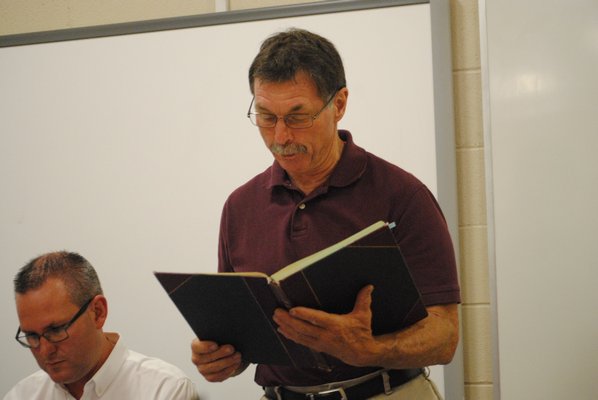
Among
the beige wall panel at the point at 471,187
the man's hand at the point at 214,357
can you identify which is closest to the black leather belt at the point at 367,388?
the man's hand at the point at 214,357

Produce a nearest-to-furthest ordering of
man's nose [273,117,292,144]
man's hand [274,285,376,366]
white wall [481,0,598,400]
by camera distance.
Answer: man's hand [274,285,376,366], man's nose [273,117,292,144], white wall [481,0,598,400]

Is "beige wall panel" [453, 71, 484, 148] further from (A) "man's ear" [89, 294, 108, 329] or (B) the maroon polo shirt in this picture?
(A) "man's ear" [89, 294, 108, 329]

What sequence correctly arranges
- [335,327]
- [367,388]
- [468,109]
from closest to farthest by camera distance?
[335,327], [367,388], [468,109]

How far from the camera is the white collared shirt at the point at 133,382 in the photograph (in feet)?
6.27

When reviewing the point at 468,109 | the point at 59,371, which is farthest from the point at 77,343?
the point at 468,109

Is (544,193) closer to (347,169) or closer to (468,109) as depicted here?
(468,109)

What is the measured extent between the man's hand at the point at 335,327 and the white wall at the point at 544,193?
3.32 feet

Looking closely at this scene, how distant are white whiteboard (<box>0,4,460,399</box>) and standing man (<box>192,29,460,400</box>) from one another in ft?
2.42

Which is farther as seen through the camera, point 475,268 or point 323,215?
point 475,268

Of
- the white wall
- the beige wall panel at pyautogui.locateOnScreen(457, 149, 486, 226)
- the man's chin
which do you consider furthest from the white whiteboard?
the man's chin

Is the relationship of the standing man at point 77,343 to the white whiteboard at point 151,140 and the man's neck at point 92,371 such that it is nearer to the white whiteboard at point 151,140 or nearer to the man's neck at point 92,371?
the man's neck at point 92,371

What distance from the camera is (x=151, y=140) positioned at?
8.07 ft

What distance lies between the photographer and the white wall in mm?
2061

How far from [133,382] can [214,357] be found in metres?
0.61
